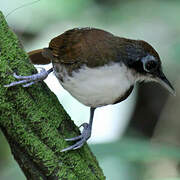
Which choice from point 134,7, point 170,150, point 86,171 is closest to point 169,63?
point 134,7

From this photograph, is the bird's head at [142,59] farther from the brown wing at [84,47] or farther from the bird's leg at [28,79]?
the bird's leg at [28,79]

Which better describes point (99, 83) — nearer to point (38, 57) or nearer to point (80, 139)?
point (80, 139)

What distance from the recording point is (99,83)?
7.73 ft

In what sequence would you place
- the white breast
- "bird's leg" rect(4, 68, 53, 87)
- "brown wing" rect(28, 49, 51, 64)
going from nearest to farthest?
"bird's leg" rect(4, 68, 53, 87) → the white breast → "brown wing" rect(28, 49, 51, 64)

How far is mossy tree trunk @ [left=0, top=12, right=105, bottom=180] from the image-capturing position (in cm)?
212

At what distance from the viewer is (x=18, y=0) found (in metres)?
3.48

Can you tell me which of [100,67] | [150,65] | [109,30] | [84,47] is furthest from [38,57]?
[109,30]

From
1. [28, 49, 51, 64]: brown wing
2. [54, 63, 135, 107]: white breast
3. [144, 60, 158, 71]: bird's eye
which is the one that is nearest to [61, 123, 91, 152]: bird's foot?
[54, 63, 135, 107]: white breast

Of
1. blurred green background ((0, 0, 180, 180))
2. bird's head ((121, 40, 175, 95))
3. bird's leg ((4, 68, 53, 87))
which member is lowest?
blurred green background ((0, 0, 180, 180))

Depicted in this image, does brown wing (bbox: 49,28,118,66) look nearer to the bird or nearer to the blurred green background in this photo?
the bird

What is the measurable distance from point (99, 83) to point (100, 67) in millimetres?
77

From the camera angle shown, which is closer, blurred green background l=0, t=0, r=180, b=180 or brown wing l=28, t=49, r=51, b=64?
brown wing l=28, t=49, r=51, b=64

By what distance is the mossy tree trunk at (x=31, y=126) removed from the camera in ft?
6.95

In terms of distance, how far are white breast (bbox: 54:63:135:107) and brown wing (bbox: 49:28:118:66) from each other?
49 mm
